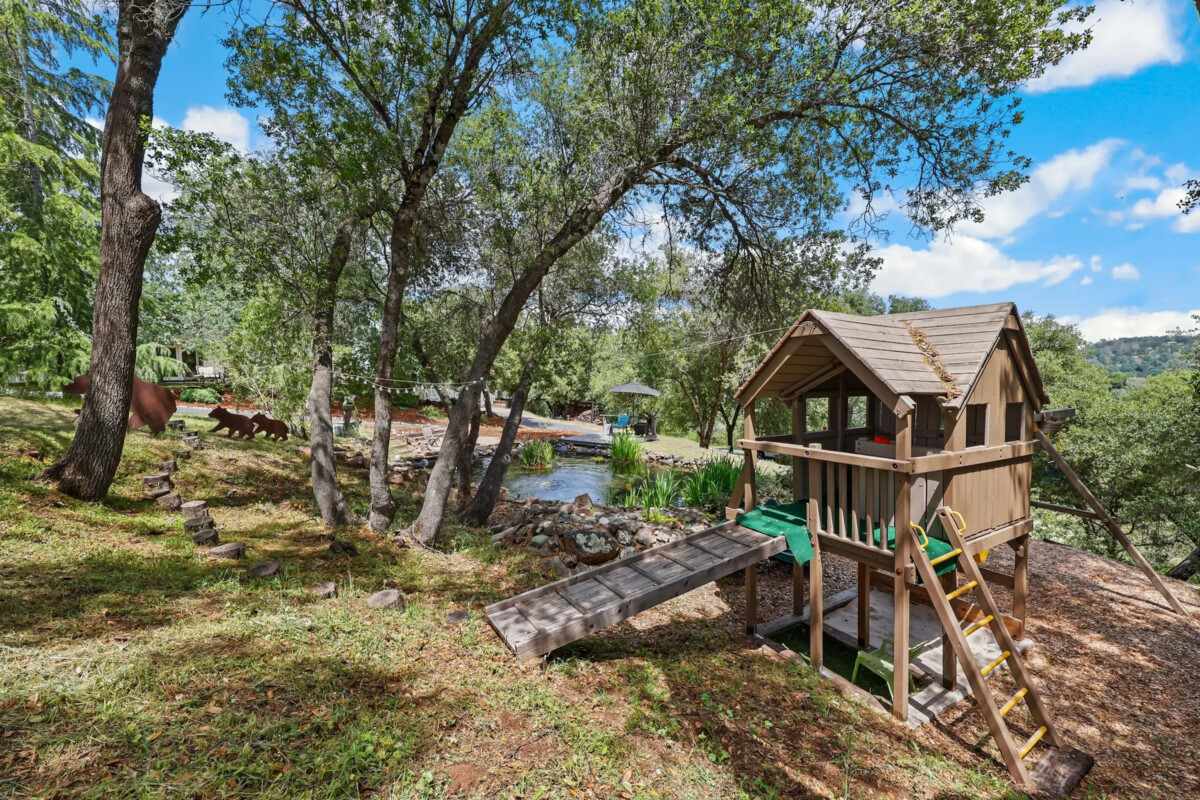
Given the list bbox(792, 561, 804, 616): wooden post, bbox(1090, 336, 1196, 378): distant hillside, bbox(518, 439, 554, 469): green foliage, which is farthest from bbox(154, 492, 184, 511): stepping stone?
bbox(1090, 336, 1196, 378): distant hillside

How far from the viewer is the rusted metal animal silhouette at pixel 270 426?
42.1 feet

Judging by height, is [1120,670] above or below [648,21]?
below

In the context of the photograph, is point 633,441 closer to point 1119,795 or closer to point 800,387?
point 800,387

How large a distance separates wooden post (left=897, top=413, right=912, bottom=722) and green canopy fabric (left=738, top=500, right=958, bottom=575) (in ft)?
0.80

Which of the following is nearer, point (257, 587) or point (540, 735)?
point (540, 735)

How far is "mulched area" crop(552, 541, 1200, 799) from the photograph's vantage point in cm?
376

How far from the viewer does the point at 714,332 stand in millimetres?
15320

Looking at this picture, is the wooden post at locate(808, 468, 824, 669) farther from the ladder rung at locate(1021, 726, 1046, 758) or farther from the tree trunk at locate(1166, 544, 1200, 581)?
the tree trunk at locate(1166, 544, 1200, 581)

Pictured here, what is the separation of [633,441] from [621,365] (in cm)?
1337

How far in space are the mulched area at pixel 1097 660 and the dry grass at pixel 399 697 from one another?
0.09ft

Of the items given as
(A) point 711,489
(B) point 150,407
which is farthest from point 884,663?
(B) point 150,407

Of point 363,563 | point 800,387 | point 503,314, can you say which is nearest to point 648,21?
point 503,314

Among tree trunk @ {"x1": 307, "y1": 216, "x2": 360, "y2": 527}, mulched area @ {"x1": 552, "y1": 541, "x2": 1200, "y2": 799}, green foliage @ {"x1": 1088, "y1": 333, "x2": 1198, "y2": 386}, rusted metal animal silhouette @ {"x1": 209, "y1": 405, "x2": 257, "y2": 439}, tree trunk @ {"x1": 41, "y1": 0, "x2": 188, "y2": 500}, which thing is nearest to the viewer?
mulched area @ {"x1": 552, "y1": 541, "x2": 1200, "y2": 799}

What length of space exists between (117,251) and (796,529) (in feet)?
28.0
